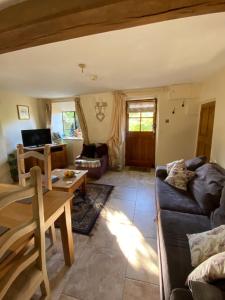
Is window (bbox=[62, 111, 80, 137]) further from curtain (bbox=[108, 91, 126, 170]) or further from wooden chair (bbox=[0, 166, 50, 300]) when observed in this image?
wooden chair (bbox=[0, 166, 50, 300])

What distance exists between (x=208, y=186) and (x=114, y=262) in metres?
1.36

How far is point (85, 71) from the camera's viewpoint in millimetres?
2529

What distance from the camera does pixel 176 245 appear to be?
130 cm

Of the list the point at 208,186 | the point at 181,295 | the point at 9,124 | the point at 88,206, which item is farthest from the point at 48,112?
the point at 181,295

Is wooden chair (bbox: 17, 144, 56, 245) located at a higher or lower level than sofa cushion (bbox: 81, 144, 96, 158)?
higher

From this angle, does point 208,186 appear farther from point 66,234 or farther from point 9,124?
point 9,124

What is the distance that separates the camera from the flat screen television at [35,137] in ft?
14.0

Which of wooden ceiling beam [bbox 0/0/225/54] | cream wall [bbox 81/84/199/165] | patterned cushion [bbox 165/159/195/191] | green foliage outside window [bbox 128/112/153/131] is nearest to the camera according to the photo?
wooden ceiling beam [bbox 0/0/225/54]

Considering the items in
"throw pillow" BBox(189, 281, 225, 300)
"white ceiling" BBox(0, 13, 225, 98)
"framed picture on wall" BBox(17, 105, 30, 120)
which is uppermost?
"white ceiling" BBox(0, 13, 225, 98)

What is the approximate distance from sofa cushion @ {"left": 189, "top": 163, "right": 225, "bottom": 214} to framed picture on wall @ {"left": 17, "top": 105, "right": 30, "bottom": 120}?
444 cm

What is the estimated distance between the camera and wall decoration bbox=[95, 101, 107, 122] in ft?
14.7

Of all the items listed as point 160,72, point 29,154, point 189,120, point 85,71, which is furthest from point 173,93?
point 29,154

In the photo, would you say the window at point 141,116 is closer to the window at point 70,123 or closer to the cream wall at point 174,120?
the cream wall at point 174,120

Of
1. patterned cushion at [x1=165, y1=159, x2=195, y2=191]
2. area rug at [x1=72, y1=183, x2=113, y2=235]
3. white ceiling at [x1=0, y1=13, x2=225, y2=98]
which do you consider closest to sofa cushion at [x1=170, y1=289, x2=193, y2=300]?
area rug at [x1=72, y1=183, x2=113, y2=235]
